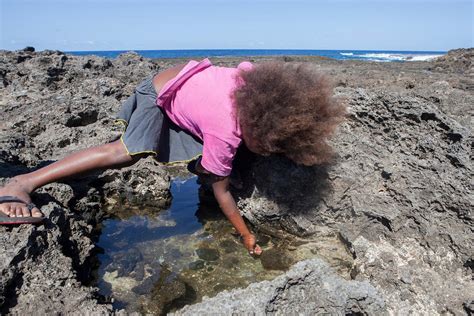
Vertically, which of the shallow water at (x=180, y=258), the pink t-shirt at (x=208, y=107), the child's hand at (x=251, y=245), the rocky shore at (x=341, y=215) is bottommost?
the shallow water at (x=180, y=258)

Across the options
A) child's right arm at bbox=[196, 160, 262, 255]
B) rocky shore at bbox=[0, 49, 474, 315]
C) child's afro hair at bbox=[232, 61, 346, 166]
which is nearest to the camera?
rocky shore at bbox=[0, 49, 474, 315]

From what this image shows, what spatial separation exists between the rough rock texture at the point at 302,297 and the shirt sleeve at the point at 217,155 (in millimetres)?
835

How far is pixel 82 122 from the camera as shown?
422 centimetres

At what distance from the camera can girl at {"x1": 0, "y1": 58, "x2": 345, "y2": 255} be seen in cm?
228

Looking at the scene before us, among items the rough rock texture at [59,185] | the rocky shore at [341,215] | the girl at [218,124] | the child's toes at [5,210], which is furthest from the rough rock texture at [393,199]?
the child's toes at [5,210]

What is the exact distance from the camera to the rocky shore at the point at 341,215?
1.83 meters

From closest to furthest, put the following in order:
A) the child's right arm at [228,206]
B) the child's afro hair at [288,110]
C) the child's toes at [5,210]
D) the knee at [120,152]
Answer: the child's toes at [5,210], the child's afro hair at [288,110], the child's right arm at [228,206], the knee at [120,152]

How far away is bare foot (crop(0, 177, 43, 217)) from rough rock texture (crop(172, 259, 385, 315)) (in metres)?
1.12

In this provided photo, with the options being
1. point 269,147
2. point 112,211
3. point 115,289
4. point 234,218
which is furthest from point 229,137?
point 112,211

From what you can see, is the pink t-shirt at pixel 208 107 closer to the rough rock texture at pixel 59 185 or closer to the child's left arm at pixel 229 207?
the child's left arm at pixel 229 207

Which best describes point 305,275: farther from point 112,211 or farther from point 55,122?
point 55,122

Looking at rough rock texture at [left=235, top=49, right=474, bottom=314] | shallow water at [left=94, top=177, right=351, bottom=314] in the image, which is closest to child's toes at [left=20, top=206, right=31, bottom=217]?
shallow water at [left=94, top=177, right=351, bottom=314]

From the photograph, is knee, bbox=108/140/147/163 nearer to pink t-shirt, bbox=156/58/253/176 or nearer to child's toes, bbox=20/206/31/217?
pink t-shirt, bbox=156/58/253/176

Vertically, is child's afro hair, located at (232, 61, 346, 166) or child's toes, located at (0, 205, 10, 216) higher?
child's afro hair, located at (232, 61, 346, 166)
